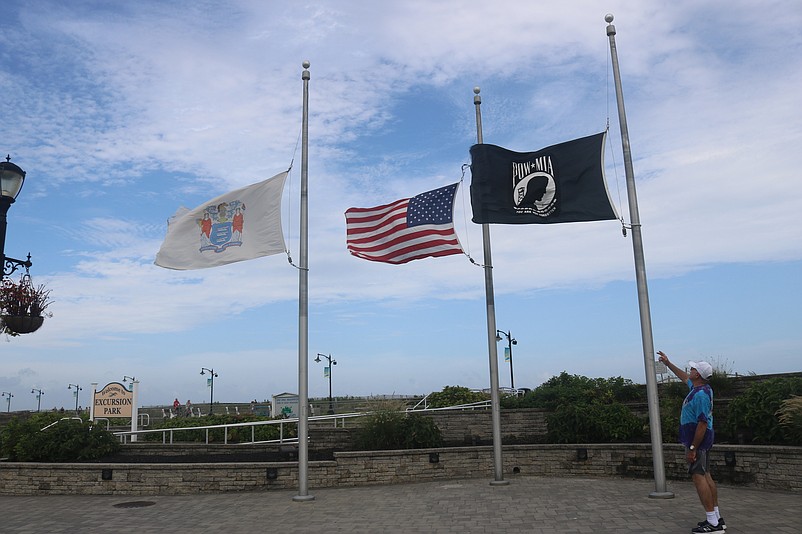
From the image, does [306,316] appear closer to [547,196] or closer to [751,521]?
[547,196]

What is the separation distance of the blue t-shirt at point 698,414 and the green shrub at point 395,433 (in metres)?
7.19

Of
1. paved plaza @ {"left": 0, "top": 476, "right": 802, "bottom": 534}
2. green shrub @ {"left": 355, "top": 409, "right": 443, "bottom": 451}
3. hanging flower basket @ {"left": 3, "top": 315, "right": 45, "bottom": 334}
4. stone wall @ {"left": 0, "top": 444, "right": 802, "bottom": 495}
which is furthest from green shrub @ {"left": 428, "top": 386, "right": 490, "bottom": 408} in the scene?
hanging flower basket @ {"left": 3, "top": 315, "right": 45, "bottom": 334}

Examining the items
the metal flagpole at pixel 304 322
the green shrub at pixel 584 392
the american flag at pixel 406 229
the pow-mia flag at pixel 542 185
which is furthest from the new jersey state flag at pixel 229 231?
the green shrub at pixel 584 392

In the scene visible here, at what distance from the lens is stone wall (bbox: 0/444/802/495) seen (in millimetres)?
13328

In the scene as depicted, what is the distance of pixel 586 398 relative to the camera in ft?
57.8

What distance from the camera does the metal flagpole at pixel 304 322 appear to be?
1203 centimetres

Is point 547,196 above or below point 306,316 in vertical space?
above

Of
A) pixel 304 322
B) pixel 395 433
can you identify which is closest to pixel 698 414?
pixel 304 322

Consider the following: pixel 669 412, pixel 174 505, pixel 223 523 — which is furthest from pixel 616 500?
pixel 174 505

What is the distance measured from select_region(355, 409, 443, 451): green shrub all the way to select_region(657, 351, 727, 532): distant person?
719cm

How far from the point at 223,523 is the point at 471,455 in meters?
5.95

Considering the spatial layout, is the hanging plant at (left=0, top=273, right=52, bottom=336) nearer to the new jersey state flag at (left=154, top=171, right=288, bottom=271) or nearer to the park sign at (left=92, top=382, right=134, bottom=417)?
the new jersey state flag at (left=154, top=171, right=288, bottom=271)

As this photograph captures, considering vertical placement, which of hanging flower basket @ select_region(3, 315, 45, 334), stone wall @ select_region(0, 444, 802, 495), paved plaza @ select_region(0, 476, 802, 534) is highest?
hanging flower basket @ select_region(3, 315, 45, 334)

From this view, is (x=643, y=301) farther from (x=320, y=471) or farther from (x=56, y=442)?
(x=56, y=442)
